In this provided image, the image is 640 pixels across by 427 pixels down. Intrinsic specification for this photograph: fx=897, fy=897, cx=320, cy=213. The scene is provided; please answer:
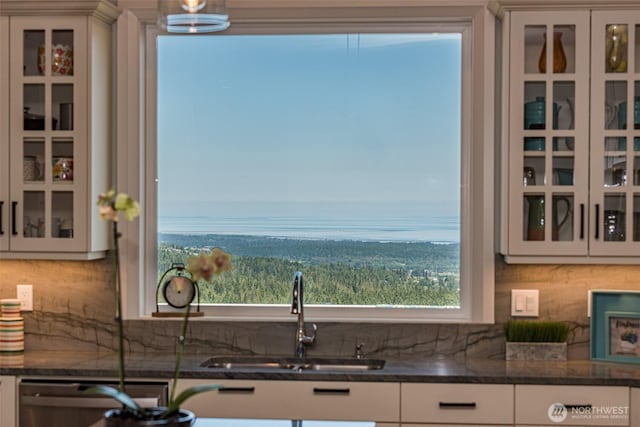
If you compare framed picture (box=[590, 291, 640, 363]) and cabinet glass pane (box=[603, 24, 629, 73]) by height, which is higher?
cabinet glass pane (box=[603, 24, 629, 73])

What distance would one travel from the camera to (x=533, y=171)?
372 cm

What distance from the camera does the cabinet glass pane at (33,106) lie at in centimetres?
381

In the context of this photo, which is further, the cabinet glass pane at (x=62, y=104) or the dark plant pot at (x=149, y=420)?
the cabinet glass pane at (x=62, y=104)

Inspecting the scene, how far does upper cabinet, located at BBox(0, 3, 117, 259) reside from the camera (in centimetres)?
379

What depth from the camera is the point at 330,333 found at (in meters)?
3.98

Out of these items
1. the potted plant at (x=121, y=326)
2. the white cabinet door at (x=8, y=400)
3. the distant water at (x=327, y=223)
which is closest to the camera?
the potted plant at (x=121, y=326)

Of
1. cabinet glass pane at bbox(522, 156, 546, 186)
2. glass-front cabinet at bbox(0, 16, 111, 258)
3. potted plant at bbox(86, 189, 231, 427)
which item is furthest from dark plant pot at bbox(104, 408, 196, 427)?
cabinet glass pane at bbox(522, 156, 546, 186)

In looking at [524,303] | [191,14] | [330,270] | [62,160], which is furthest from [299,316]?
[191,14]

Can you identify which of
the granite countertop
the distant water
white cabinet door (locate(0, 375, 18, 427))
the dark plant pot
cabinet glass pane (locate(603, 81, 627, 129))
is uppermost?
cabinet glass pane (locate(603, 81, 627, 129))

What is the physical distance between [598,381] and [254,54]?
6.75ft

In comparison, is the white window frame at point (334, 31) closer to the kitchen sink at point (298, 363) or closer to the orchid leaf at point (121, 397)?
the kitchen sink at point (298, 363)

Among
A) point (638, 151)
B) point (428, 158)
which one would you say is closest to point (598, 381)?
point (638, 151)

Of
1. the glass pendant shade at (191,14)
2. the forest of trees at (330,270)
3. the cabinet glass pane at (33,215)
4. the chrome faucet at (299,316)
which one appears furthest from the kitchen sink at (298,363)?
the glass pendant shade at (191,14)

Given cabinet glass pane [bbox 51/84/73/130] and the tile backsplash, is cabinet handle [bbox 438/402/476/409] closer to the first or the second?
the tile backsplash
